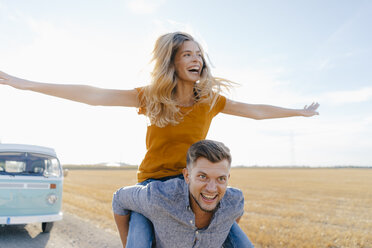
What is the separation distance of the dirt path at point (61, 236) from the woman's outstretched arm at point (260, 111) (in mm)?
5710

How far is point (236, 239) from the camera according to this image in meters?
2.80

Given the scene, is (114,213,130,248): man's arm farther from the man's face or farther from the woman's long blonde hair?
the woman's long blonde hair

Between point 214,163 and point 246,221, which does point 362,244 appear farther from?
point 214,163

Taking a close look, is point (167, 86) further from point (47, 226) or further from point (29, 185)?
point (47, 226)

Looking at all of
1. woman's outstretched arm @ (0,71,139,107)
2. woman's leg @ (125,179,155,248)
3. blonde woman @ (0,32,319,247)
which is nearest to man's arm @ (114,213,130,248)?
blonde woman @ (0,32,319,247)

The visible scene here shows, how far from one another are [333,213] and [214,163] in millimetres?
13494

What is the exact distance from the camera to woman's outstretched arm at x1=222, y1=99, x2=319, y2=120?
3.24 metres

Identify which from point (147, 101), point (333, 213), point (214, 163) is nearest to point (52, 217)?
point (147, 101)

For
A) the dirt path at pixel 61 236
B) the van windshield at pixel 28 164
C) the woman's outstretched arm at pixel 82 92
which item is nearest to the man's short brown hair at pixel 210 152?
the woman's outstretched arm at pixel 82 92

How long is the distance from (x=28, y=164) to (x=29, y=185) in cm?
57

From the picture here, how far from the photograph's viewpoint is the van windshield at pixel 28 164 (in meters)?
8.57

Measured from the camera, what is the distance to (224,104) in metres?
3.18

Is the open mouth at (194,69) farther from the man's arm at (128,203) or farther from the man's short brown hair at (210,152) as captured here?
the man's arm at (128,203)

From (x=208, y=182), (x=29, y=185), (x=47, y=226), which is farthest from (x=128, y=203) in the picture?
(x=47, y=226)
